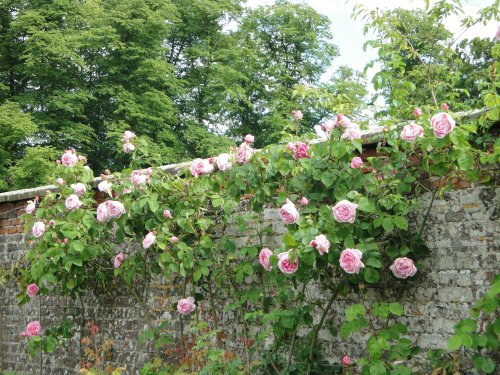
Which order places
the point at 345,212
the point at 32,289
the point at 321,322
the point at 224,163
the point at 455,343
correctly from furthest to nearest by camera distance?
the point at 32,289, the point at 224,163, the point at 321,322, the point at 345,212, the point at 455,343

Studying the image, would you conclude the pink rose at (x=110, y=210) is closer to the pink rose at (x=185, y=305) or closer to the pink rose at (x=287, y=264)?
the pink rose at (x=185, y=305)

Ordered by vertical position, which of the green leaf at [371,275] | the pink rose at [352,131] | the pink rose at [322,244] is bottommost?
the green leaf at [371,275]

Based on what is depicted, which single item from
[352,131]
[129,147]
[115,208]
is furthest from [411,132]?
[129,147]

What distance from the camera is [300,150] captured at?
446 cm

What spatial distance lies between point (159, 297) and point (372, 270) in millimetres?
2445

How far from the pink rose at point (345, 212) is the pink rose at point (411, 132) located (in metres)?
0.51

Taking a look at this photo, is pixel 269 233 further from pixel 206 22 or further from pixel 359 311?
pixel 206 22

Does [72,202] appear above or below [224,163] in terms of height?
below

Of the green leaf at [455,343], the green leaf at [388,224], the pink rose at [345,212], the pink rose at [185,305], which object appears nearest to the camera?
the green leaf at [455,343]

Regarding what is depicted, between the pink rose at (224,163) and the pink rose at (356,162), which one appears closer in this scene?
the pink rose at (356,162)

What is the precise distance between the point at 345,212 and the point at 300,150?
624mm

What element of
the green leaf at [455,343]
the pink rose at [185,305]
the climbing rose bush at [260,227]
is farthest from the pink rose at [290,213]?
the pink rose at [185,305]

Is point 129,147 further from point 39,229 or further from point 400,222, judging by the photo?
point 400,222

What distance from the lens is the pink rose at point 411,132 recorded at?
3.94 metres
